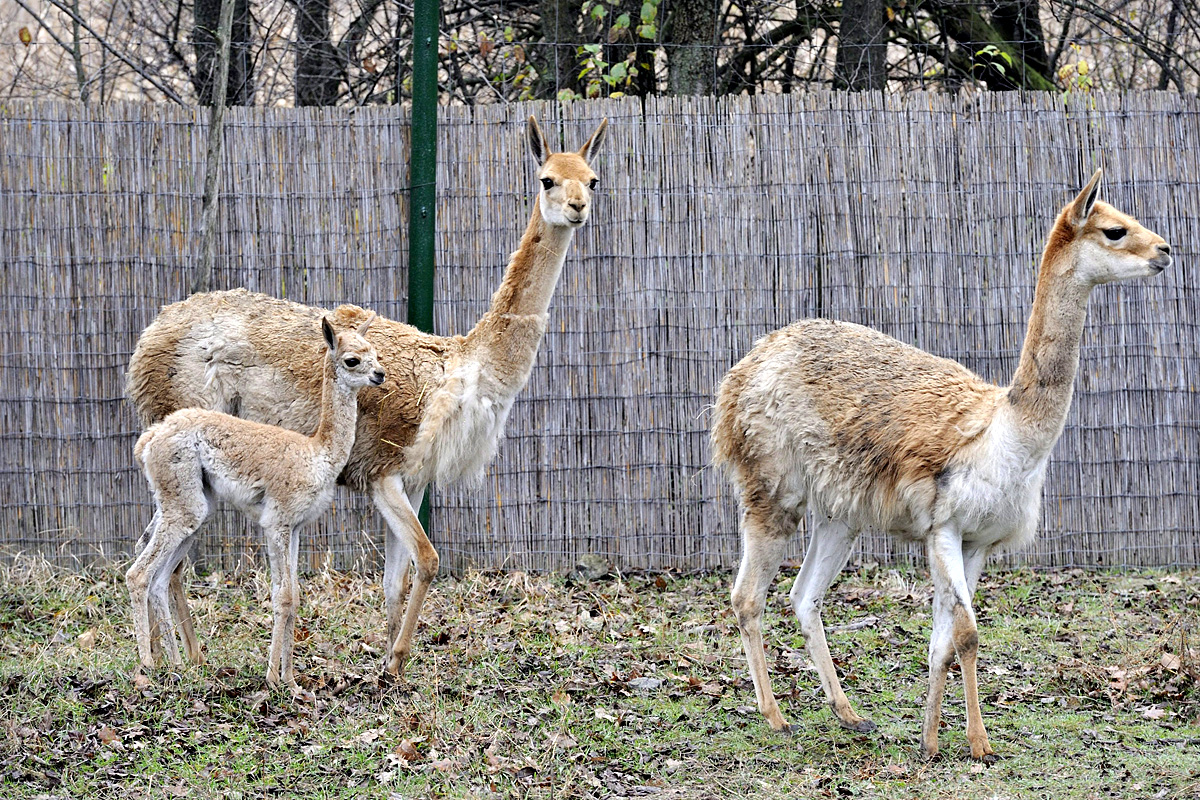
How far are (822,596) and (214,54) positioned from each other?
24.8 ft

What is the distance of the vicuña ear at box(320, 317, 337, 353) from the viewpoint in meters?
5.70

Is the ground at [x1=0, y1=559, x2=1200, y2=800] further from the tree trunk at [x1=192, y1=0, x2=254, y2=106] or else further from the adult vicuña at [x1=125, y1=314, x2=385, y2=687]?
the tree trunk at [x1=192, y1=0, x2=254, y2=106]

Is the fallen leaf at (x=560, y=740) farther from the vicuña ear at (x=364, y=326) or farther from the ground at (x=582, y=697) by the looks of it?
the vicuña ear at (x=364, y=326)

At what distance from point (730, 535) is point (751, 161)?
240cm

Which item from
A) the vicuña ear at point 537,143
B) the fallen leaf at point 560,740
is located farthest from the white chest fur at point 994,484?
the vicuña ear at point 537,143

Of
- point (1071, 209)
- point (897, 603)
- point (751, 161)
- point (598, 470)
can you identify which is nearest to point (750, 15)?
point (751, 161)

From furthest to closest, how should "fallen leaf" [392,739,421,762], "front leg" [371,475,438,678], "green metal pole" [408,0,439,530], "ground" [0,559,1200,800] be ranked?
"green metal pole" [408,0,439,530] < "front leg" [371,475,438,678] < "fallen leaf" [392,739,421,762] < "ground" [0,559,1200,800]

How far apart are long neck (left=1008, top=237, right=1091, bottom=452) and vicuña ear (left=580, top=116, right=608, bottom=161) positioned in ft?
8.17

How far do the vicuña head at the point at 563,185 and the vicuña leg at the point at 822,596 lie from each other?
71.9 inches

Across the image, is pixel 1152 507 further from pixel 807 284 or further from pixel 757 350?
pixel 757 350

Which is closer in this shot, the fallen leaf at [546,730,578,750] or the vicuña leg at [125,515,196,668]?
the fallen leaf at [546,730,578,750]

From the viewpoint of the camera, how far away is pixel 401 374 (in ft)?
20.4

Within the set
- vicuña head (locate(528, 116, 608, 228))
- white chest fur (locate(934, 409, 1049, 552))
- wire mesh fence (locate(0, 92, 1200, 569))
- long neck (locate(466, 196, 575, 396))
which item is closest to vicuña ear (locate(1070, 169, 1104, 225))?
white chest fur (locate(934, 409, 1049, 552))

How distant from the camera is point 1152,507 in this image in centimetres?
819
